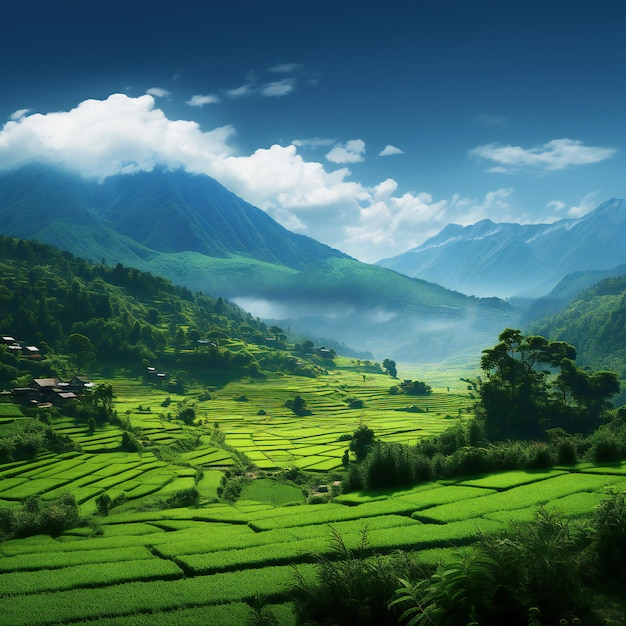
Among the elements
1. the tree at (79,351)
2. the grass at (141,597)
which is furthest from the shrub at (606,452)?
the tree at (79,351)

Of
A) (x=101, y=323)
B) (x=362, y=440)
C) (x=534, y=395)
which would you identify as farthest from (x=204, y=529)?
(x=101, y=323)

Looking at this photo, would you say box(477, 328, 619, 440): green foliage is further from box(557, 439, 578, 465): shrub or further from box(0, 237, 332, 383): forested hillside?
box(0, 237, 332, 383): forested hillside

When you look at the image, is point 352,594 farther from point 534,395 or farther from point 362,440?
point 534,395

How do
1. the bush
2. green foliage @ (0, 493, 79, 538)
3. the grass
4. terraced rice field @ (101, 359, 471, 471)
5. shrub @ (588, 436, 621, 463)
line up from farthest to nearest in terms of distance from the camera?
terraced rice field @ (101, 359, 471, 471) < the bush < shrub @ (588, 436, 621, 463) < green foliage @ (0, 493, 79, 538) < the grass

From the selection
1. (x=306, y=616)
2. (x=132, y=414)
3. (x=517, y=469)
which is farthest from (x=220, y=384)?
(x=306, y=616)

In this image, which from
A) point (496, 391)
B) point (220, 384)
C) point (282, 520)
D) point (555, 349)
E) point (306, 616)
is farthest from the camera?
point (220, 384)

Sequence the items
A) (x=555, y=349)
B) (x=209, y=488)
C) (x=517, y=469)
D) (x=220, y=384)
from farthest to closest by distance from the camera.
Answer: (x=220, y=384)
(x=555, y=349)
(x=209, y=488)
(x=517, y=469)

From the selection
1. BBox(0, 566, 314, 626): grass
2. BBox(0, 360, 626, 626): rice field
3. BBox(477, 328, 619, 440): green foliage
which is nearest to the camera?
BBox(0, 566, 314, 626): grass

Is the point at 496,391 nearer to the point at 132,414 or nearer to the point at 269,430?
the point at 269,430

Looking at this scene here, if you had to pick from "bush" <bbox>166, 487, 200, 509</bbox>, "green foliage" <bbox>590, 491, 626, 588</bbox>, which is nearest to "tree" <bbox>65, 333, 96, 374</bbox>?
"bush" <bbox>166, 487, 200, 509</bbox>
